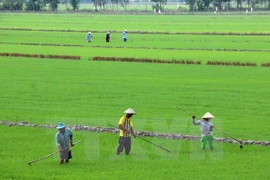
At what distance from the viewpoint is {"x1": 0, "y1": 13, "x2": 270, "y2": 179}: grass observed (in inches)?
665

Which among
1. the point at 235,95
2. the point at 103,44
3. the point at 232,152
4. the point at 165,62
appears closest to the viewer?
the point at 232,152

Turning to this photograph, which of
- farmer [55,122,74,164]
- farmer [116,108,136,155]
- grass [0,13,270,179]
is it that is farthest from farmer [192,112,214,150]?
farmer [55,122,74,164]

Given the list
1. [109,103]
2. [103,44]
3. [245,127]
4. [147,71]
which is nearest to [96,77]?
[147,71]

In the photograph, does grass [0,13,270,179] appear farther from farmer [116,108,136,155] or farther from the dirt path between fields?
the dirt path between fields

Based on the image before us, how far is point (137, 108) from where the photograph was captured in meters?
26.5

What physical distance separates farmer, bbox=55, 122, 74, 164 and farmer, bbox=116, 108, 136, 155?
1.51 m

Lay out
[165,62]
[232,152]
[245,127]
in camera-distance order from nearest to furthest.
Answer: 1. [232,152]
2. [245,127]
3. [165,62]

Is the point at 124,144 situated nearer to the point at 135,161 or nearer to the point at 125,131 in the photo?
the point at 125,131

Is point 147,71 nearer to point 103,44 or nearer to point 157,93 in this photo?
point 157,93

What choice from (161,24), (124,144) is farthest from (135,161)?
(161,24)

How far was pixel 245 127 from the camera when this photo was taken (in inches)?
878

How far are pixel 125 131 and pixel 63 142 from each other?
184cm

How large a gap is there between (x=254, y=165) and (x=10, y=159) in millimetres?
6365

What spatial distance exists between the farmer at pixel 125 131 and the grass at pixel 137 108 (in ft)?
0.87
